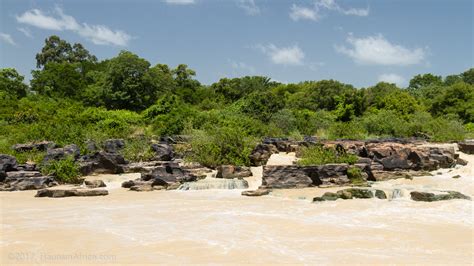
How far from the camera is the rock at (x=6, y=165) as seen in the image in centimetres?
1714

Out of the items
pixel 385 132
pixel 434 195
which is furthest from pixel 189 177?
pixel 385 132

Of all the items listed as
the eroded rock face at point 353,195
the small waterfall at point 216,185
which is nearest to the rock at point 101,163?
the small waterfall at point 216,185

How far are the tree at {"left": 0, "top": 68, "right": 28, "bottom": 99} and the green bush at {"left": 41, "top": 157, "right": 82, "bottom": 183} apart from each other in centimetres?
3733

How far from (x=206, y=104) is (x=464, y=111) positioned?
86.9 feet

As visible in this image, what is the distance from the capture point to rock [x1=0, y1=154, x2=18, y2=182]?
1714cm

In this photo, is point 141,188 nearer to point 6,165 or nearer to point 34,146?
point 6,165

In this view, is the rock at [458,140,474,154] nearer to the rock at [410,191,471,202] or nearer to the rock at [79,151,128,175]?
the rock at [410,191,471,202]

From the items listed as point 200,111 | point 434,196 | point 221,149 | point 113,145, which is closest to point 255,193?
point 434,196

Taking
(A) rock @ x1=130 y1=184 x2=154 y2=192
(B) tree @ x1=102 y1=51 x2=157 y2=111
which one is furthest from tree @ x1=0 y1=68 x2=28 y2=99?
(A) rock @ x1=130 y1=184 x2=154 y2=192

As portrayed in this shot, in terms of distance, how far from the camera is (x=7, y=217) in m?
11.4

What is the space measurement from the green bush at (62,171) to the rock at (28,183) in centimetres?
84

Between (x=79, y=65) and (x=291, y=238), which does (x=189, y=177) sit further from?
(x=79, y=65)

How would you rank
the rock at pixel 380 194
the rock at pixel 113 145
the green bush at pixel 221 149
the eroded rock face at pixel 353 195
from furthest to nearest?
the rock at pixel 113 145 < the green bush at pixel 221 149 < the rock at pixel 380 194 < the eroded rock face at pixel 353 195

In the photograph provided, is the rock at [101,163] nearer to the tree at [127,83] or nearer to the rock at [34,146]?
the rock at [34,146]
